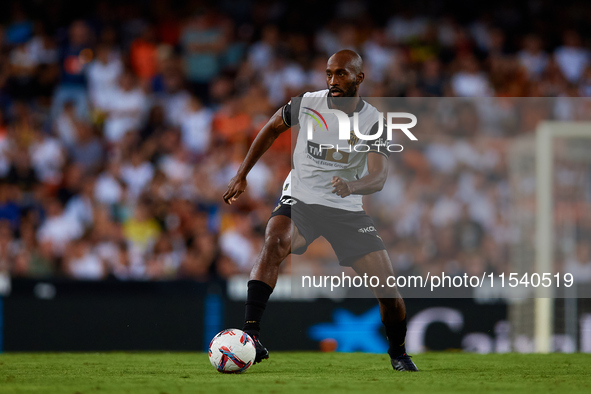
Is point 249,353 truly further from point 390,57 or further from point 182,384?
point 390,57

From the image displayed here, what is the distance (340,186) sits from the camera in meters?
5.53

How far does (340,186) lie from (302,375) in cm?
155

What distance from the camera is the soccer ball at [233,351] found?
18.8ft

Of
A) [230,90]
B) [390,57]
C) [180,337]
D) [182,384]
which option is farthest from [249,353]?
[390,57]

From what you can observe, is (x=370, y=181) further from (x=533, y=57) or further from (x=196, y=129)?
(x=533, y=57)

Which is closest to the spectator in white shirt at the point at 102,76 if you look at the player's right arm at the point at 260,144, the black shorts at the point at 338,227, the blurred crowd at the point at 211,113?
the blurred crowd at the point at 211,113

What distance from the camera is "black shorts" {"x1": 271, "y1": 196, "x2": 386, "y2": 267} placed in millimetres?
6137

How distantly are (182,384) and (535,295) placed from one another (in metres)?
6.26

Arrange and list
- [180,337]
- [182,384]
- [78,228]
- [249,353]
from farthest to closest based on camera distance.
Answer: [78,228]
[180,337]
[249,353]
[182,384]

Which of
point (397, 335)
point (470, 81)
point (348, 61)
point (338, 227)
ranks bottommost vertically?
point (397, 335)

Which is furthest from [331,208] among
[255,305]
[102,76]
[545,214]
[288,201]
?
[102,76]

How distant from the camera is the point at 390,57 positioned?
47.3 ft

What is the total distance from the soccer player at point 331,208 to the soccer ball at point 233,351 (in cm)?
9

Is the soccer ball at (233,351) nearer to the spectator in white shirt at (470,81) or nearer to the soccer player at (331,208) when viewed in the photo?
the soccer player at (331,208)
